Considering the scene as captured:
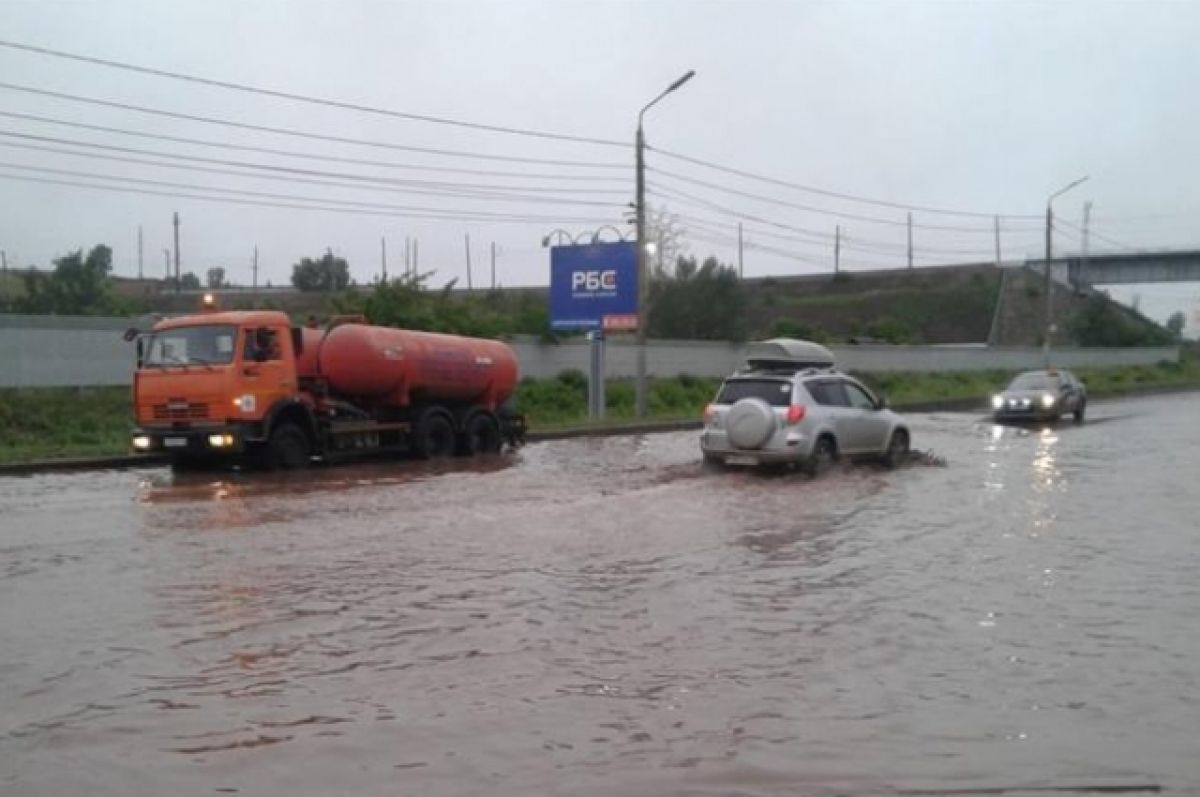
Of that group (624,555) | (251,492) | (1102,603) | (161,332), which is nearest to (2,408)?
(161,332)

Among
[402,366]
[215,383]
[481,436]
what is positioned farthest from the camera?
[481,436]

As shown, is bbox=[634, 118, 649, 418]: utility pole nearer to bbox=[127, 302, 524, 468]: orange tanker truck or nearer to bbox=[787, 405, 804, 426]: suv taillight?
bbox=[127, 302, 524, 468]: orange tanker truck

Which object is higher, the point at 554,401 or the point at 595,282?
the point at 595,282

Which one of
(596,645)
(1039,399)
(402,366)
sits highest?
(402,366)

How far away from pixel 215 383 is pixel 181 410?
69 centimetres

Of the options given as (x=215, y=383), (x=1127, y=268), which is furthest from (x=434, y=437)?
(x=1127, y=268)

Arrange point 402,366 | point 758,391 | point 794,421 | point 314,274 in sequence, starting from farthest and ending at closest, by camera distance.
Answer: point 314,274, point 402,366, point 758,391, point 794,421

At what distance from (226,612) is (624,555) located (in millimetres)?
3988

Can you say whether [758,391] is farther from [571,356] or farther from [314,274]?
[314,274]

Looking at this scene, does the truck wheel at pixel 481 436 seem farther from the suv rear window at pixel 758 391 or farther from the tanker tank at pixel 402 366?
the suv rear window at pixel 758 391

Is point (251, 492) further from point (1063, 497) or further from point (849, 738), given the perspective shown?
point (849, 738)

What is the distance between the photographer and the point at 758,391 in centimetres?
1923

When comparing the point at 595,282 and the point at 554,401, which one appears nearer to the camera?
the point at 595,282

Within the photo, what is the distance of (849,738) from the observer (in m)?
6.62
